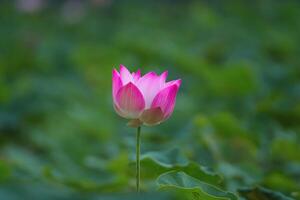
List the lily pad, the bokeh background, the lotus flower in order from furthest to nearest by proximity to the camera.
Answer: the bokeh background
the lotus flower
the lily pad

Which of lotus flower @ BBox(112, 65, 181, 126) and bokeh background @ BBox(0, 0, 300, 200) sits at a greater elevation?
bokeh background @ BBox(0, 0, 300, 200)

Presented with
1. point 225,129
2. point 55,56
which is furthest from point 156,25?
point 225,129

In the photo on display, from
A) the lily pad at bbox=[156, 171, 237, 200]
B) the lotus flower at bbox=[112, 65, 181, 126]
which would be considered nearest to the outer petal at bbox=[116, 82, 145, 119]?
the lotus flower at bbox=[112, 65, 181, 126]

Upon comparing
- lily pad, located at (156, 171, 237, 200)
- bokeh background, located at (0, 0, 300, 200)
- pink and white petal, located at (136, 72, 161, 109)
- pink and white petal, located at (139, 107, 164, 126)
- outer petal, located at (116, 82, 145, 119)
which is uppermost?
bokeh background, located at (0, 0, 300, 200)

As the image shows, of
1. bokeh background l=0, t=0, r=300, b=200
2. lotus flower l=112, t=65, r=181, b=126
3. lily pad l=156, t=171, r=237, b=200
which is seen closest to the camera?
lily pad l=156, t=171, r=237, b=200

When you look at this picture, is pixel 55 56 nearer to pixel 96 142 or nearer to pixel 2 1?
pixel 96 142

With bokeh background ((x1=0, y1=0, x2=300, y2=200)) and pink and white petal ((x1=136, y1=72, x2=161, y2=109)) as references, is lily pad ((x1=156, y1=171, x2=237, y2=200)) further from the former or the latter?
pink and white petal ((x1=136, y1=72, x2=161, y2=109))

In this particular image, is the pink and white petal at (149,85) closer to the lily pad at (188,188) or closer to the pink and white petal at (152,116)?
the pink and white petal at (152,116)

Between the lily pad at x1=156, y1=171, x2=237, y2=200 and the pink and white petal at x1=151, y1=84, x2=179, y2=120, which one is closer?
the lily pad at x1=156, y1=171, x2=237, y2=200

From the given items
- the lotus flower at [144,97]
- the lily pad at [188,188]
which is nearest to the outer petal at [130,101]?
the lotus flower at [144,97]
